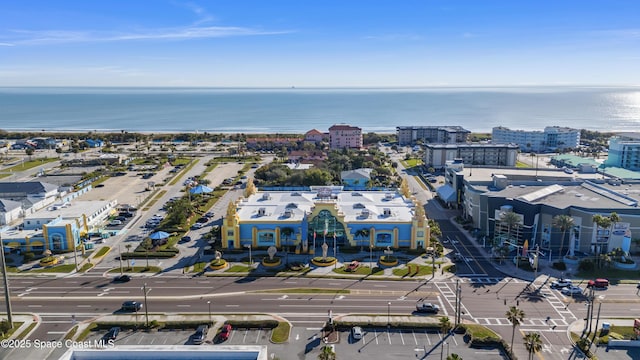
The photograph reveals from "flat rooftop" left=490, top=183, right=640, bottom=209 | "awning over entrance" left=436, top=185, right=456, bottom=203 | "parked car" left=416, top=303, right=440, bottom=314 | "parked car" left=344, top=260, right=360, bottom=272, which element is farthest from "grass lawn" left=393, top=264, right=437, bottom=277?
"awning over entrance" left=436, top=185, right=456, bottom=203

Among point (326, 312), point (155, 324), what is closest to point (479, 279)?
point (326, 312)

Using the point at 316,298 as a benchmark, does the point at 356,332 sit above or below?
below

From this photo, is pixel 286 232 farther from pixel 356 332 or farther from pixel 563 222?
pixel 563 222

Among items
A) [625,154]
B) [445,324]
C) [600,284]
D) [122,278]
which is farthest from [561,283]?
[625,154]

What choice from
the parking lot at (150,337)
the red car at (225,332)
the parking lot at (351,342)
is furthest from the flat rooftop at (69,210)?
the red car at (225,332)

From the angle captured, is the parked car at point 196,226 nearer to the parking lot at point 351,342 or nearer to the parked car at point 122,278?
the parked car at point 122,278
